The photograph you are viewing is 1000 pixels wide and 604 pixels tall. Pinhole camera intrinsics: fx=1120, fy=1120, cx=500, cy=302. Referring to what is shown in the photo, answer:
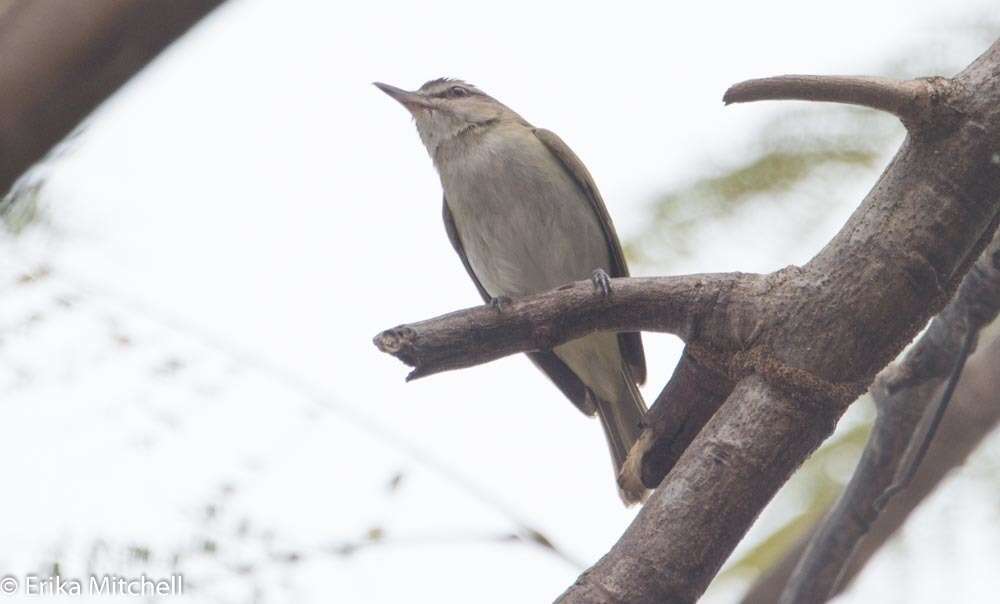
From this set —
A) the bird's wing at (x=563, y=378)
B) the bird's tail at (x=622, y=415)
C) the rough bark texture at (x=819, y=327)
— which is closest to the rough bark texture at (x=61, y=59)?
the rough bark texture at (x=819, y=327)

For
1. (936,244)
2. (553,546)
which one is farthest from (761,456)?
(553,546)

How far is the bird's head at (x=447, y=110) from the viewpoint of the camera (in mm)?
5445

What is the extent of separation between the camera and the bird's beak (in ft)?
18.7

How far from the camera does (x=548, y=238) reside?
193 inches

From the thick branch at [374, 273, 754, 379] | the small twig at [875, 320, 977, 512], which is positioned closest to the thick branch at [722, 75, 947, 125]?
the thick branch at [374, 273, 754, 379]

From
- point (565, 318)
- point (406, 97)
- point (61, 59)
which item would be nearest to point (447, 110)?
point (406, 97)

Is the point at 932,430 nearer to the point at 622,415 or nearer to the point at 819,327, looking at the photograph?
the point at 819,327

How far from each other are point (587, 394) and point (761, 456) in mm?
2785

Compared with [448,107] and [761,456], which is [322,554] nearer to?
[761,456]

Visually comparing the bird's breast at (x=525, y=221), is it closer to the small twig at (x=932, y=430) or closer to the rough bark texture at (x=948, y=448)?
the rough bark texture at (x=948, y=448)

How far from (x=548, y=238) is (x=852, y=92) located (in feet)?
8.54

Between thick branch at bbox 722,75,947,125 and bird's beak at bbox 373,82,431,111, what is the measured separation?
11.4 feet

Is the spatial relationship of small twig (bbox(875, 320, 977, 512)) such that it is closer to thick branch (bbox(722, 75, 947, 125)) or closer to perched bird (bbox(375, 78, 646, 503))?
thick branch (bbox(722, 75, 947, 125))

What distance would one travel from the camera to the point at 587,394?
5098mm
